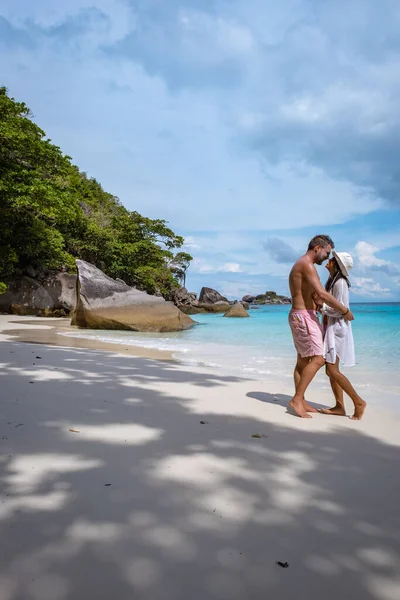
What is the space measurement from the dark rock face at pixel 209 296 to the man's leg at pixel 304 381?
153 ft

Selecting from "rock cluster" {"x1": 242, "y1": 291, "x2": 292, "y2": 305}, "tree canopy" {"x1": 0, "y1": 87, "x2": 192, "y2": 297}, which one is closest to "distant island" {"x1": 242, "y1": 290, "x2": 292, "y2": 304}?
"rock cluster" {"x1": 242, "y1": 291, "x2": 292, "y2": 305}

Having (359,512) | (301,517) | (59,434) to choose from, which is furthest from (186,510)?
(59,434)

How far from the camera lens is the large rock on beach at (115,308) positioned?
49.6 ft

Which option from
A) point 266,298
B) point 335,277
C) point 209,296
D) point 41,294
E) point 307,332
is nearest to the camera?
point 307,332

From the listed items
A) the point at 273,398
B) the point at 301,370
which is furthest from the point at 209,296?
the point at 301,370

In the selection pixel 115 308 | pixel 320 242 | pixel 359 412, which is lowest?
pixel 359 412

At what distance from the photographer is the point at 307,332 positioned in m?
4.01

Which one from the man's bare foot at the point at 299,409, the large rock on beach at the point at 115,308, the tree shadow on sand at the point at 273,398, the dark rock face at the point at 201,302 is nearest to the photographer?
the man's bare foot at the point at 299,409

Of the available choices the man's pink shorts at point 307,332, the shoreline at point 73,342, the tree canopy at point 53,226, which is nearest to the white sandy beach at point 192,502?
the man's pink shorts at point 307,332

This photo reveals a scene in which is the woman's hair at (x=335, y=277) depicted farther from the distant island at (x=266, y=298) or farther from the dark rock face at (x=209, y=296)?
the distant island at (x=266, y=298)

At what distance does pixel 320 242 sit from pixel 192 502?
281 cm

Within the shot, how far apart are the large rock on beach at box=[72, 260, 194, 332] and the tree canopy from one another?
5146 millimetres

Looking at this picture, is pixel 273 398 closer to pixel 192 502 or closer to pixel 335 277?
pixel 335 277

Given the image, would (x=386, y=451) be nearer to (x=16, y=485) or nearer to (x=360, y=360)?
(x=16, y=485)
